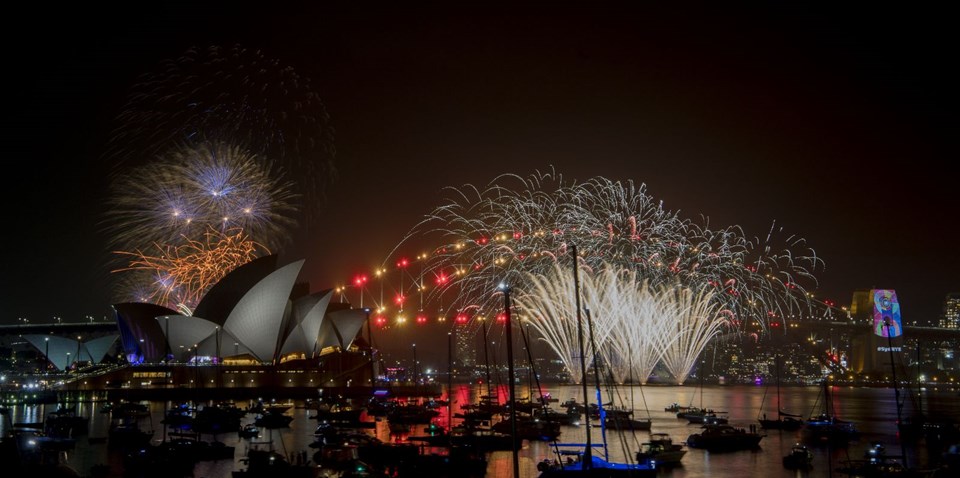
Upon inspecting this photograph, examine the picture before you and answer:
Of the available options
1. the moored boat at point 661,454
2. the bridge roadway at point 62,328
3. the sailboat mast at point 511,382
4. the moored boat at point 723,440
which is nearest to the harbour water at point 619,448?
the moored boat at point 661,454

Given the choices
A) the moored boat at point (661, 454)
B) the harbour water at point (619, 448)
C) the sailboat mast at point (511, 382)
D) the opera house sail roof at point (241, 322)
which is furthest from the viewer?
the opera house sail roof at point (241, 322)

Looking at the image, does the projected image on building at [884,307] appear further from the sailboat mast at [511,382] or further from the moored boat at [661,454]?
the sailboat mast at [511,382]

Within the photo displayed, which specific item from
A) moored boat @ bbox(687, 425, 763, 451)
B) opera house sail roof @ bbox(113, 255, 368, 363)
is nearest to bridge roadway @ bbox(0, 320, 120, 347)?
opera house sail roof @ bbox(113, 255, 368, 363)

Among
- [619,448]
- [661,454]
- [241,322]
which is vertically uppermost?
[241,322]

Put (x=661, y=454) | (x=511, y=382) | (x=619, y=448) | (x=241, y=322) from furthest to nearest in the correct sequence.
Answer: (x=241, y=322) < (x=619, y=448) < (x=661, y=454) < (x=511, y=382)

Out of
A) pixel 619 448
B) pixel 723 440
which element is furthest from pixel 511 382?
pixel 723 440

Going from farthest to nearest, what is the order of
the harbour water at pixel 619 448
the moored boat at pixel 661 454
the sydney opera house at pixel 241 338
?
the sydney opera house at pixel 241 338, the moored boat at pixel 661 454, the harbour water at pixel 619 448

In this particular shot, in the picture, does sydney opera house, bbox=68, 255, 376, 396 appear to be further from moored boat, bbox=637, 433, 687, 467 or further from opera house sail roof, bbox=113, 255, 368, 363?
moored boat, bbox=637, 433, 687, 467

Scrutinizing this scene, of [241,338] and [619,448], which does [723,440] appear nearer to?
[619,448]
